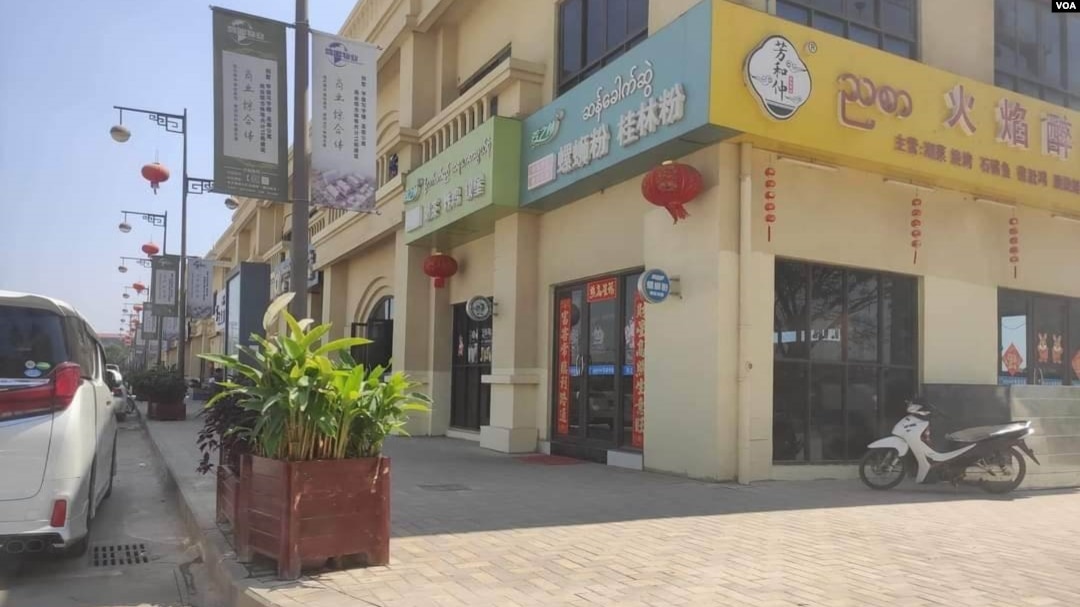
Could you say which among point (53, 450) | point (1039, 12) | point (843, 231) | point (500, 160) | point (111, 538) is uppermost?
point (1039, 12)

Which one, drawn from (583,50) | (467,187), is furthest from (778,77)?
(467,187)

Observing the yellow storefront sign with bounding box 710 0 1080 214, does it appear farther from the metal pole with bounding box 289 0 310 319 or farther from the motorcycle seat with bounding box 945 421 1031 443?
the metal pole with bounding box 289 0 310 319

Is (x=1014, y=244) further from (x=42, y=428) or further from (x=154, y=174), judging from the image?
(x=154, y=174)

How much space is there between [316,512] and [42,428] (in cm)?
203

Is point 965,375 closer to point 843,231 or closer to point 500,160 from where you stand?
point 843,231

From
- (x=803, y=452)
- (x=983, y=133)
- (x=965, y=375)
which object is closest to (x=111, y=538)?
(x=803, y=452)

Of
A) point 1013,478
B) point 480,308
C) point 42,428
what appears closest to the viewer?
point 42,428

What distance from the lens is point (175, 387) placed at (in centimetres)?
2102

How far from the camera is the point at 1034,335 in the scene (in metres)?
12.5

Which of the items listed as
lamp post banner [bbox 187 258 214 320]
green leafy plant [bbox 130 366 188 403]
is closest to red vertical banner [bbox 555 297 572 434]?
green leafy plant [bbox 130 366 188 403]

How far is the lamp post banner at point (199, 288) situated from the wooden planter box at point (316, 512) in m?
24.2

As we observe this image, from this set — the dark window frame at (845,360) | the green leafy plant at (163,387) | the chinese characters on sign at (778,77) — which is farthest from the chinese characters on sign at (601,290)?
the green leafy plant at (163,387)

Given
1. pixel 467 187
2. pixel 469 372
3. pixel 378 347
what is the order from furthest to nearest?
pixel 378 347, pixel 469 372, pixel 467 187

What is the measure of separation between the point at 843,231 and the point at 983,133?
2.71 meters
